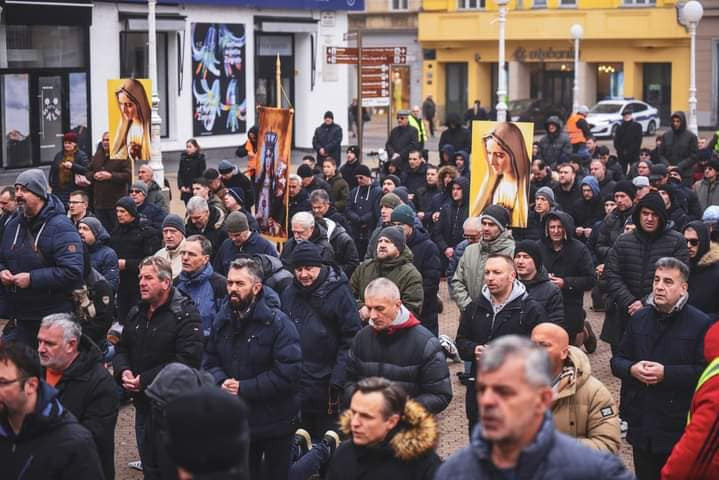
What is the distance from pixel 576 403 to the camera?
6836 millimetres

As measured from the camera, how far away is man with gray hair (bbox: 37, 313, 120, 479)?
729cm

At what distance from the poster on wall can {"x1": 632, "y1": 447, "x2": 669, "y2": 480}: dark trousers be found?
28306 millimetres

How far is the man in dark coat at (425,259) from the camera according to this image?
40.9ft

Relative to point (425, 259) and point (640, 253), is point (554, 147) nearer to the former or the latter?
point (425, 259)

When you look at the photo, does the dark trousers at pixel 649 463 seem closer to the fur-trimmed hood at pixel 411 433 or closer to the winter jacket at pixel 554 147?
the fur-trimmed hood at pixel 411 433

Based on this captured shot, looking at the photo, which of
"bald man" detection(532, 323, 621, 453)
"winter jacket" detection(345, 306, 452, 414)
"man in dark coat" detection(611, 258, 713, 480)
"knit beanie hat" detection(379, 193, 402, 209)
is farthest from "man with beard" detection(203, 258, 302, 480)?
"knit beanie hat" detection(379, 193, 402, 209)

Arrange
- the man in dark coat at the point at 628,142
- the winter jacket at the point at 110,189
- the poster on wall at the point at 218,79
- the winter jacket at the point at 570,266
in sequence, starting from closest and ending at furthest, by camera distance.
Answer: the winter jacket at the point at 570,266, the winter jacket at the point at 110,189, the man in dark coat at the point at 628,142, the poster on wall at the point at 218,79

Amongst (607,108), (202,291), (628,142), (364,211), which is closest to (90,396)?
(202,291)

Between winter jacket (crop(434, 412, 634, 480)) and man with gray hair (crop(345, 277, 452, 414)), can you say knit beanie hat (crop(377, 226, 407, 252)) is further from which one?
winter jacket (crop(434, 412, 634, 480))

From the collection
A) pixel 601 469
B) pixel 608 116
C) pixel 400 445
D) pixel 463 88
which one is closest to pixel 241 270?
pixel 400 445

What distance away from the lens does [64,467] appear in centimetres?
604

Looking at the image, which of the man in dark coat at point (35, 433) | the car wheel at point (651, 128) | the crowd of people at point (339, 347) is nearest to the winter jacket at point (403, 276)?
the crowd of people at point (339, 347)

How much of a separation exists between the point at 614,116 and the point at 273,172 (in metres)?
36.2

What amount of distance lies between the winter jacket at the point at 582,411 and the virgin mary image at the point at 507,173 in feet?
25.6
